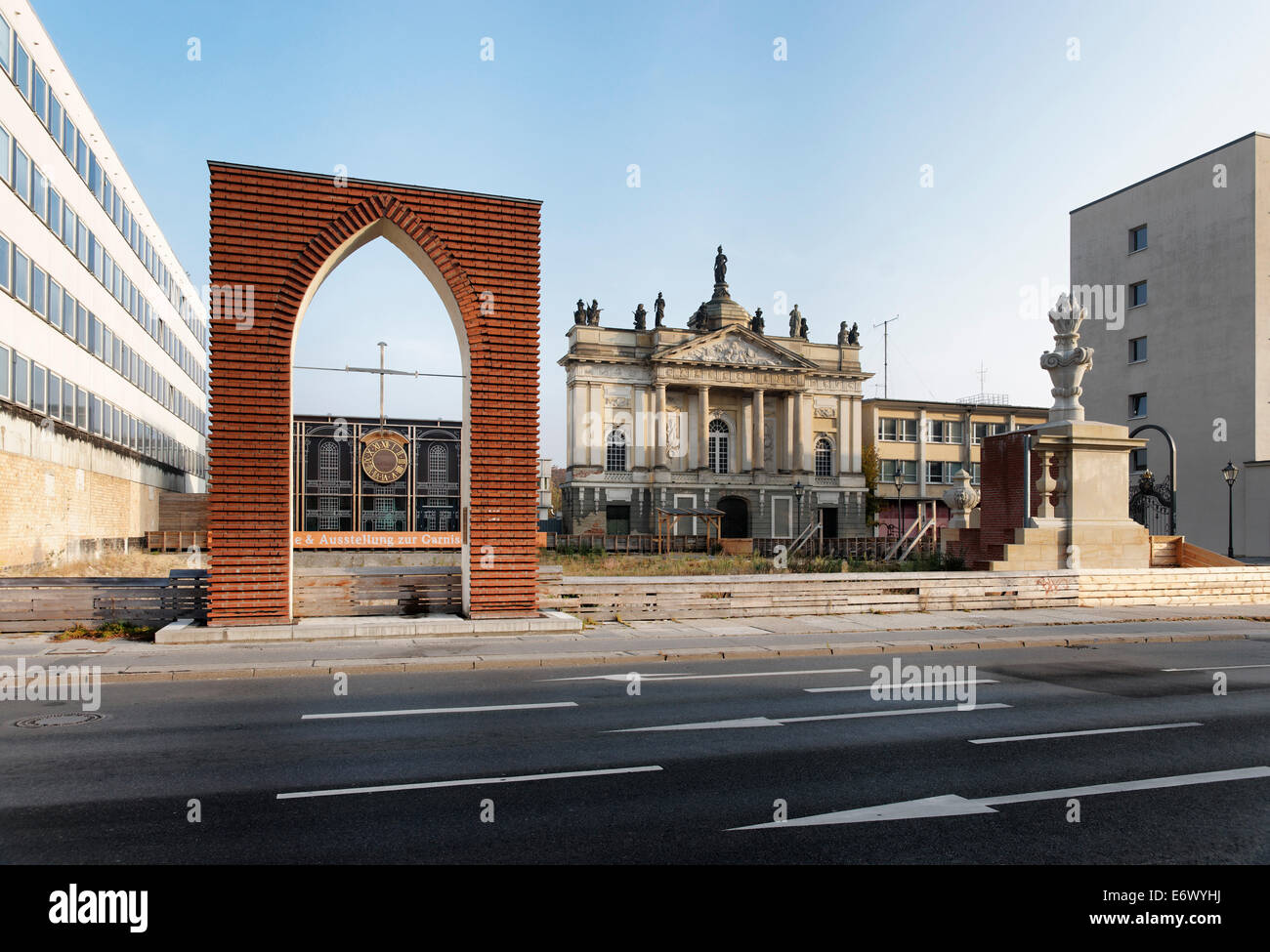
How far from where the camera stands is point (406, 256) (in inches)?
655

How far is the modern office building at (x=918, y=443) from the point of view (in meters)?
88.2

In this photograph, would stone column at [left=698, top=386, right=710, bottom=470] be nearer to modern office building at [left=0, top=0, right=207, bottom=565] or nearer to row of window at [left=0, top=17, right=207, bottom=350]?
row of window at [left=0, top=17, right=207, bottom=350]

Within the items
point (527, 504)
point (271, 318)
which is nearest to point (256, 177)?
point (271, 318)

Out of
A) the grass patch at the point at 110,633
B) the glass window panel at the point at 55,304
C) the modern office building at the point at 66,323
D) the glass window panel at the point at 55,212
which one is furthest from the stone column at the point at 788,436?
the grass patch at the point at 110,633

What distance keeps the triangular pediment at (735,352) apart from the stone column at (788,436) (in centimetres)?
311

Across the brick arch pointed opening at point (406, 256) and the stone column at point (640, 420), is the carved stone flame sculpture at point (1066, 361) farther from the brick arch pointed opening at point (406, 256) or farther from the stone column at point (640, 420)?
the stone column at point (640, 420)

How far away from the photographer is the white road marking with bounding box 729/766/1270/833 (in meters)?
6.17

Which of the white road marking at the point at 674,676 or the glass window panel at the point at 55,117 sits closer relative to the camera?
the white road marking at the point at 674,676

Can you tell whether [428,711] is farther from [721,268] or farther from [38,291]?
[721,268]

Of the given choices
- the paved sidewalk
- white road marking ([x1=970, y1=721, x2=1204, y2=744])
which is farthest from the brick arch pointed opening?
white road marking ([x1=970, y1=721, x2=1204, y2=744])

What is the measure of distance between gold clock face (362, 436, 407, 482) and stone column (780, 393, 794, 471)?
35527 mm

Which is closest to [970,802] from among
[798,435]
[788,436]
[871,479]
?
[788,436]
